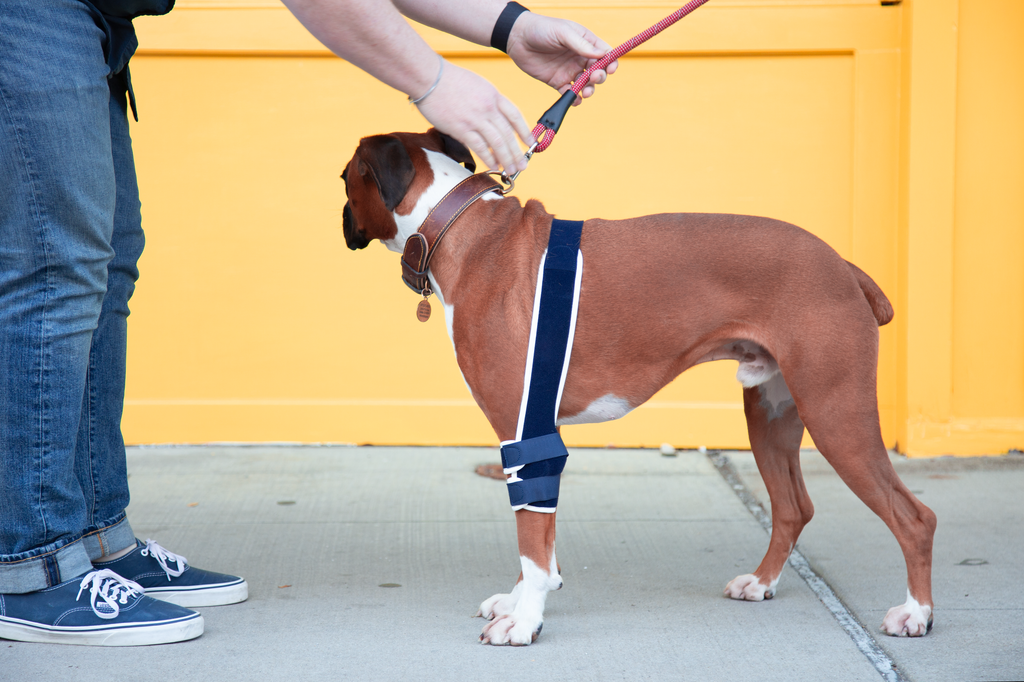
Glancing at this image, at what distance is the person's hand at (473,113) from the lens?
2.27 meters

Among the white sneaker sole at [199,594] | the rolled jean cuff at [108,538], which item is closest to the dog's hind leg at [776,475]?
the white sneaker sole at [199,594]

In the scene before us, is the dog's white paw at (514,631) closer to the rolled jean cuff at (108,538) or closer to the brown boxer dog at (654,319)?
the brown boxer dog at (654,319)

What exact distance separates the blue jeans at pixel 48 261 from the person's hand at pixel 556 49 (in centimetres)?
122

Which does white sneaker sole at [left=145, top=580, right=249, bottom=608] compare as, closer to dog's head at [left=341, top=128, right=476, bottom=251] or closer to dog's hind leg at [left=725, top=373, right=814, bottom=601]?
dog's head at [left=341, top=128, right=476, bottom=251]

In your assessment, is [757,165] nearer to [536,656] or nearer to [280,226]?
[280,226]

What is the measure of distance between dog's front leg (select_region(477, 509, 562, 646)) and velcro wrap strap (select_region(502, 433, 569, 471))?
0.15 meters

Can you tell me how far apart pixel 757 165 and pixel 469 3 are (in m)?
2.37

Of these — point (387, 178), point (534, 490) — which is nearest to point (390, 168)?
point (387, 178)

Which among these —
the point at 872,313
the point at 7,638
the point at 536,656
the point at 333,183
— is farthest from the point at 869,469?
the point at 333,183

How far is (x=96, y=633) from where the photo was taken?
2.51 metres

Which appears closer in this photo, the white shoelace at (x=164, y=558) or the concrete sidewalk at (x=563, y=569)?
the concrete sidewalk at (x=563, y=569)

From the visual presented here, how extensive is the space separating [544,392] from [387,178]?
77cm

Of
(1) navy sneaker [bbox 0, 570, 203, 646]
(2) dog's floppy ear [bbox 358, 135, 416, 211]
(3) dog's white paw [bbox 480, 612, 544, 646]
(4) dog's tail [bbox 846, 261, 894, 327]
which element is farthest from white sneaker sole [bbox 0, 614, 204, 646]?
(4) dog's tail [bbox 846, 261, 894, 327]

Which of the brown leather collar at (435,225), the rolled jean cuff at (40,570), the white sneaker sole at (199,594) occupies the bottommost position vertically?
the white sneaker sole at (199,594)
